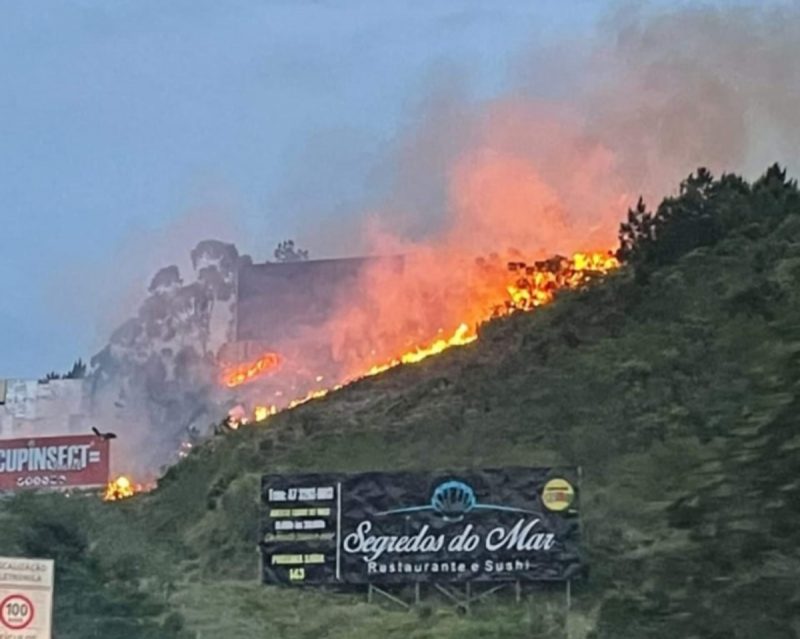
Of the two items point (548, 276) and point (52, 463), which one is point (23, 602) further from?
point (548, 276)

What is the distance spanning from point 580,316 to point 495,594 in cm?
2159

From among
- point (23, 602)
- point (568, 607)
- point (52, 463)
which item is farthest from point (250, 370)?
point (23, 602)

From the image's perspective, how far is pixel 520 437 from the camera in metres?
50.4

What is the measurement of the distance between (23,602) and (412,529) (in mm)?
21245

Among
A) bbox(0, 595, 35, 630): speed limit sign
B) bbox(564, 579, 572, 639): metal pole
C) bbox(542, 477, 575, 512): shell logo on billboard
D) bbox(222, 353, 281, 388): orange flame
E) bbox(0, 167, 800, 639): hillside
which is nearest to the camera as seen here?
bbox(0, 167, 800, 639): hillside

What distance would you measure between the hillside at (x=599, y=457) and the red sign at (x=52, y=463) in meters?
2.13

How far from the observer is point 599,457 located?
4628 cm

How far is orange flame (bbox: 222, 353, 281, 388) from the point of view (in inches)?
2544

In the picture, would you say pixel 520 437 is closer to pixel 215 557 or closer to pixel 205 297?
pixel 215 557

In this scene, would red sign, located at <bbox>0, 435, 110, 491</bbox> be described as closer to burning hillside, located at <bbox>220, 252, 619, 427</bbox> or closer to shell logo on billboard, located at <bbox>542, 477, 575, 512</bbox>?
burning hillside, located at <bbox>220, 252, 619, 427</bbox>

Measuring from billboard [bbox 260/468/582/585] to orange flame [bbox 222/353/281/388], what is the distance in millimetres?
26026

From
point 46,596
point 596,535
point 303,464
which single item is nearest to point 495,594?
point 596,535

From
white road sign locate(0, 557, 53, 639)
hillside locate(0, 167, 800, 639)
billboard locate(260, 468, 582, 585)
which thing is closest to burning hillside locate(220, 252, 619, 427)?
hillside locate(0, 167, 800, 639)

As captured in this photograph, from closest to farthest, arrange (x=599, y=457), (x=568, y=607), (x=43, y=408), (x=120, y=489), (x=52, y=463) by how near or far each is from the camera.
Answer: (x=568, y=607) < (x=599, y=457) < (x=52, y=463) < (x=120, y=489) < (x=43, y=408)
